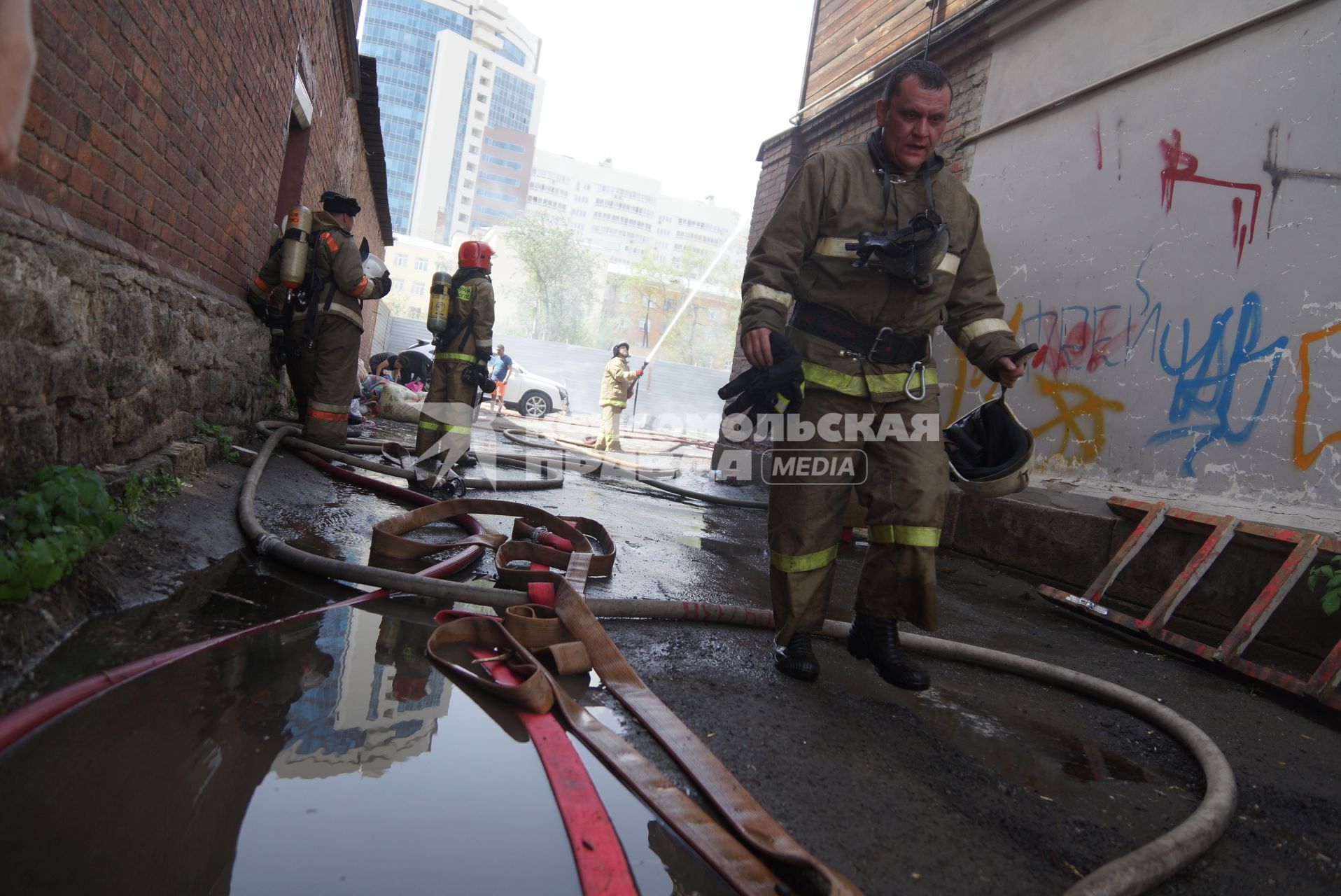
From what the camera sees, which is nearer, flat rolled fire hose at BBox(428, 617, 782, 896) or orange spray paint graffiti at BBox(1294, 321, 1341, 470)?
flat rolled fire hose at BBox(428, 617, 782, 896)

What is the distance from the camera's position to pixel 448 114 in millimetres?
116500

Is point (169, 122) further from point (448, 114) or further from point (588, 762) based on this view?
point (448, 114)

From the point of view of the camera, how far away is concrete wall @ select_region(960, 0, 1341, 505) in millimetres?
4137

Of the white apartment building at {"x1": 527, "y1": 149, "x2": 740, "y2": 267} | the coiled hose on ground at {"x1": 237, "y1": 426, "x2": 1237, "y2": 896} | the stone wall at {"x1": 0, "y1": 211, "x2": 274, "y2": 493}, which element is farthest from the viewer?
the white apartment building at {"x1": 527, "y1": 149, "x2": 740, "y2": 267}

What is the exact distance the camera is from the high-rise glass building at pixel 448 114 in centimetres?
11469

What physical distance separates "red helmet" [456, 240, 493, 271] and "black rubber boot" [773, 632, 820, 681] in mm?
5111

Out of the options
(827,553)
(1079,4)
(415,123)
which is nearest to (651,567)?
(827,553)

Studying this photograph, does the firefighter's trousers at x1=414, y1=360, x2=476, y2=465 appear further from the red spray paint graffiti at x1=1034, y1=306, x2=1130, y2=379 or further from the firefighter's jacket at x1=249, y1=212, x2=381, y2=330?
the red spray paint graffiti at x1=1034, y1=306, x2=1130, y2=379

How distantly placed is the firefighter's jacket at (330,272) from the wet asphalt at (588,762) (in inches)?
134

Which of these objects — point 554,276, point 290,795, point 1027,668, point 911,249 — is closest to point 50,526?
point 290,795

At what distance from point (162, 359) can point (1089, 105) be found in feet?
20.5

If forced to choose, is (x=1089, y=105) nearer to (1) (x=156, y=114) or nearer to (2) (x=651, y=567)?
(2) (x=651, y=567)

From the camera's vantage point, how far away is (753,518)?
717 cm

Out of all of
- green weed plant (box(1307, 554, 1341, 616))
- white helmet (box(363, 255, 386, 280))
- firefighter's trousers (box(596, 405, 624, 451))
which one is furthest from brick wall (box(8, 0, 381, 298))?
firefighter's trousers (box(596, 405, 624, 451))
